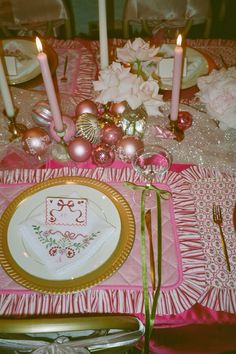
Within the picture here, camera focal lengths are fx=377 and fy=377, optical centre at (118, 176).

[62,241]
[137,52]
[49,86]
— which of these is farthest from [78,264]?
[137,52]

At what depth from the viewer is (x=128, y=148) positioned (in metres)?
1.01

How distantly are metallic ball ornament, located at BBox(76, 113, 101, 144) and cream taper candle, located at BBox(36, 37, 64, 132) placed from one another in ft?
0.18

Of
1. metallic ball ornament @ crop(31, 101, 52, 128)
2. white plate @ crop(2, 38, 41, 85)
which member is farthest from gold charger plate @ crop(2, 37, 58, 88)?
metallic ball ornament @ crop(31, 101, 52, 128)

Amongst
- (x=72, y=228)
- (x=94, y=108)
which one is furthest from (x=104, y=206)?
(x=94, y=108)

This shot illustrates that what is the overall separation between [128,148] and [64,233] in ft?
0.95

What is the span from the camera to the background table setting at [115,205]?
0.79 meters

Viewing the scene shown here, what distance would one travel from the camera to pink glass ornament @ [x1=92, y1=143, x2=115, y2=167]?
3.30 ft

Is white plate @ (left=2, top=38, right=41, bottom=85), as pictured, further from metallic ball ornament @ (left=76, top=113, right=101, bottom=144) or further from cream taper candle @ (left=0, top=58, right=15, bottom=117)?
A: metallic ball ornament @ (left=76, top=113, right=101, bottom=144)

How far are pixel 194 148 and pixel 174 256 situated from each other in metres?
0.36

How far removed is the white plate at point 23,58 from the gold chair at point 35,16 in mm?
487

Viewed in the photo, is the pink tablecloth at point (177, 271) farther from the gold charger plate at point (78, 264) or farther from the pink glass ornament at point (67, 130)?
the pink glass ornament at point (67, 130)

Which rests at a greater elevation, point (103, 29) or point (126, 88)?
point (103, 29)

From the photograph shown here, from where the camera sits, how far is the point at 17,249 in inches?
33.4

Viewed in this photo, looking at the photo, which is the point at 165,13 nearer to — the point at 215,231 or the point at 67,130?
the point at 67,130
